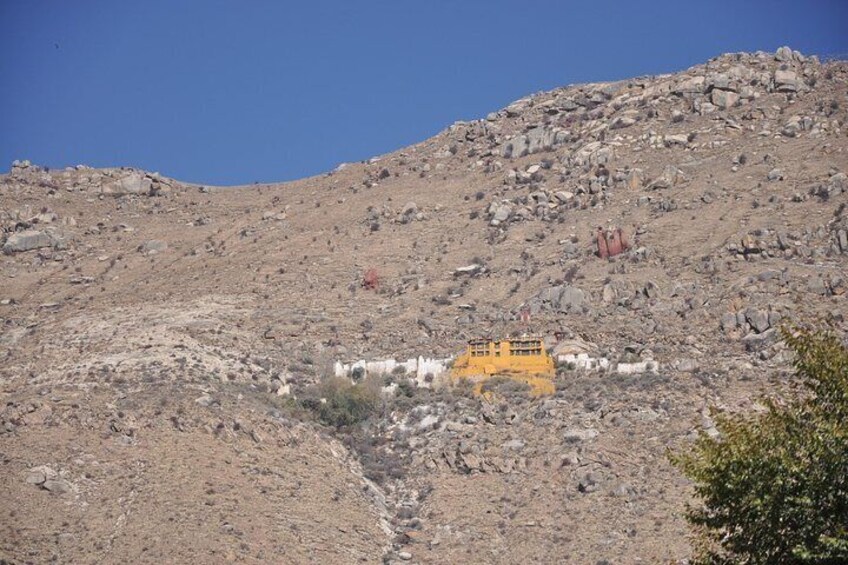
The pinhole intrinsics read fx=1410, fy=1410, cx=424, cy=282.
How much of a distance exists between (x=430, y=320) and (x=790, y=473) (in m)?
35.4

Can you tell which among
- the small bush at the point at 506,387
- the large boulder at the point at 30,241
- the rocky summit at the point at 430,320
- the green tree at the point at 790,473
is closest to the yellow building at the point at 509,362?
the small bush at the point at 506,387

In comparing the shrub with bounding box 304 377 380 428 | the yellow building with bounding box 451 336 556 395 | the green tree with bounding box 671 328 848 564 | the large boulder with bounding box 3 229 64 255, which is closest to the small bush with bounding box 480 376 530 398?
the yellow building with bounding box 451 336 556 395

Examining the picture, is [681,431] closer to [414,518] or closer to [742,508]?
[414,518]

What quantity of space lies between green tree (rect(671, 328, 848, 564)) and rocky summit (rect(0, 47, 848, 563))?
896 centimetres

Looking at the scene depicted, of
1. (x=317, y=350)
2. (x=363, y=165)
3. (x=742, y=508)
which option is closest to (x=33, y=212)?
(x=363, y=165)

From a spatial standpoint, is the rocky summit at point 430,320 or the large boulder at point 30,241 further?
the large boulder at point 30,241

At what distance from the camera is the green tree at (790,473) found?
16.8 metres

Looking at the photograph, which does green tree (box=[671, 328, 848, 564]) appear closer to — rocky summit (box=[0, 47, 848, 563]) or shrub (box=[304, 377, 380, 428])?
rocky summit (box=[0, 47, 848, 563])

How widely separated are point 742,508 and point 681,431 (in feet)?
76.2

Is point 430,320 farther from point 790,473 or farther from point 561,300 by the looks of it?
point 790,473

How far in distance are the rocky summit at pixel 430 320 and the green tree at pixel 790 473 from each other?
896 cm

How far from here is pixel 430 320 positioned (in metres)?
52.2

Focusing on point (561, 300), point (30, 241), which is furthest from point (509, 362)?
point (30, 241)

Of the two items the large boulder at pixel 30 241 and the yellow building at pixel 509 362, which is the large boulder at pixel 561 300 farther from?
the large boulder at pixel 30 241
